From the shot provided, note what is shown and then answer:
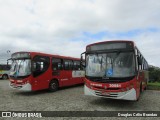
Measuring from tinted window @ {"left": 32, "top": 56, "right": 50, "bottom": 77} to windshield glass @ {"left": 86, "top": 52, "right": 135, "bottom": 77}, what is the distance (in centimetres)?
438

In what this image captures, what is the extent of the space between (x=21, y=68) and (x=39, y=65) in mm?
1160

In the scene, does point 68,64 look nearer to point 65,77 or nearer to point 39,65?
point 65,77

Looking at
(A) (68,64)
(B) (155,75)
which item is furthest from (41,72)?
(B) (155,75)

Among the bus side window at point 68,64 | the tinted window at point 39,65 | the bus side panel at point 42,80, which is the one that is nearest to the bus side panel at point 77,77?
the bus side window at point 68,64

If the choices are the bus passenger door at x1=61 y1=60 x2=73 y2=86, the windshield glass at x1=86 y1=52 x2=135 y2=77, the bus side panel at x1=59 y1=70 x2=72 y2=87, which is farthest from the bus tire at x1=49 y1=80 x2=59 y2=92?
the windshield glass at x1=86 y1=52 x2=135 y2=77

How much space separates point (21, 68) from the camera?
38.5ft

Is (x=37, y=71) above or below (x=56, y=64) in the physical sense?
below

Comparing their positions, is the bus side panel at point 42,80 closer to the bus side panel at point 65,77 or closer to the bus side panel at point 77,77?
the bus side panel at point 65,77

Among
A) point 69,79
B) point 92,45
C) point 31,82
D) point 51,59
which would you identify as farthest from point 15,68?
point 92,45

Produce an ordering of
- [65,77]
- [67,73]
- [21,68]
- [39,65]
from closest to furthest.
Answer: [21,68] → [39,65] → [65,77] → [67,73]

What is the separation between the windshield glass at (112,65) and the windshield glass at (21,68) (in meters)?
4.54

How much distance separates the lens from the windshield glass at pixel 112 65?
25.9ft

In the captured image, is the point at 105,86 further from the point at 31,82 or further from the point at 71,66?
the point at 71,66

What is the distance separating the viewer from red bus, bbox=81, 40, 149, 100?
7.75 meters
